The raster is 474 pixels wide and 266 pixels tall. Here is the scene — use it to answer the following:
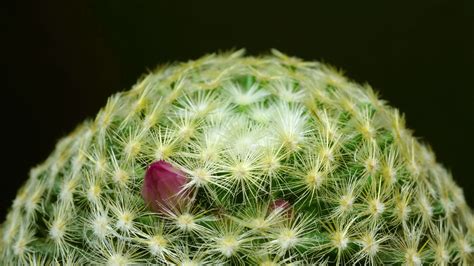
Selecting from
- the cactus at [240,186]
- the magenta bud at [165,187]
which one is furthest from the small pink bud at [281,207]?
the magenta bud at [165,187]

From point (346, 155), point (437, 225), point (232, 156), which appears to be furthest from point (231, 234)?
point (437, 225)

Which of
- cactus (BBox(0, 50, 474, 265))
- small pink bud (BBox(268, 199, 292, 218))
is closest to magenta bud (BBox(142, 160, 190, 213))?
cactus (BBox(0, 50, 474, 265))

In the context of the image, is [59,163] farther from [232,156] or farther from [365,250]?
[365,250]

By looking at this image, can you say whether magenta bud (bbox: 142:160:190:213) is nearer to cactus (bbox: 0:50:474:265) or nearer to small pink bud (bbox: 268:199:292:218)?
cactus (bbox: 0:50:474:265)

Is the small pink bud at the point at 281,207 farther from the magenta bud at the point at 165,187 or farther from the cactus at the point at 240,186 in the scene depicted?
the magenta bud at the point at 165,187

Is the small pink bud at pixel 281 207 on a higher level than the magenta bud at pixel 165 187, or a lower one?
lower
